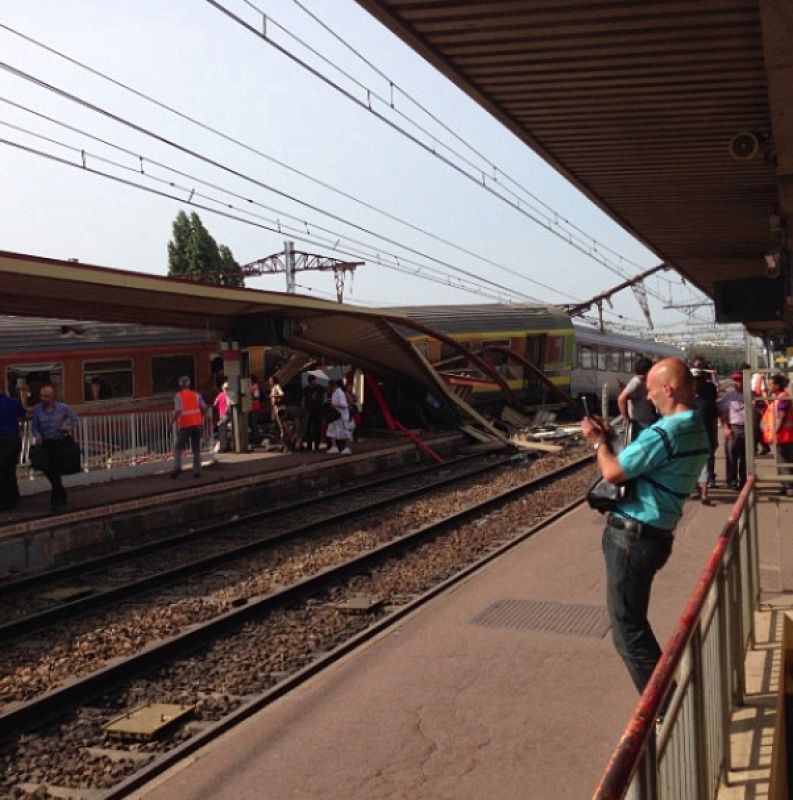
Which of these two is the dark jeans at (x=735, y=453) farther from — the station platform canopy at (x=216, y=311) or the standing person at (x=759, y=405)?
the station platform canopy at (x=216, y=311)

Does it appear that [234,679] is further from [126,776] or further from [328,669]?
[126,776]

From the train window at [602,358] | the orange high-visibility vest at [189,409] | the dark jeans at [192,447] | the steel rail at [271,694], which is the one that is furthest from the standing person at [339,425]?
the train window at [602,358]

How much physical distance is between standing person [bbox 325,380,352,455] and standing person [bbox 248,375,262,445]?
2.44 meters

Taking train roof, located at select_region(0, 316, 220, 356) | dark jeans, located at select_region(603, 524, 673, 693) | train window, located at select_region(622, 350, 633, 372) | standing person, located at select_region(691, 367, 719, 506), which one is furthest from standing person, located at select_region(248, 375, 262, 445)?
train window, located at select_region(622, 350, 633, 372)

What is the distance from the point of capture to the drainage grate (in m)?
7.02

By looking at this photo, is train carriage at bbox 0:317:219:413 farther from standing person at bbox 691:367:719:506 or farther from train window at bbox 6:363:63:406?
standing person at bbox 691:367:719:506

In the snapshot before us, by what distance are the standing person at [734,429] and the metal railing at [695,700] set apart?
24.6 ft

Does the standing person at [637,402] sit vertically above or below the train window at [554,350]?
below

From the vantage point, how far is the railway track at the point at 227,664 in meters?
5.39

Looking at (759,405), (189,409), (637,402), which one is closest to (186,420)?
(189,409)

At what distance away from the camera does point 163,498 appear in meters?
13.5

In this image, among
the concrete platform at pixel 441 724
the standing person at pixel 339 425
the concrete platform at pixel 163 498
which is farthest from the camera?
the standing person at pixel 339 425

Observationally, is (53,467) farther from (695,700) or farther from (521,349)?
(521,349)

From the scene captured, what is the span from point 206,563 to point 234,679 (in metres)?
3.96
